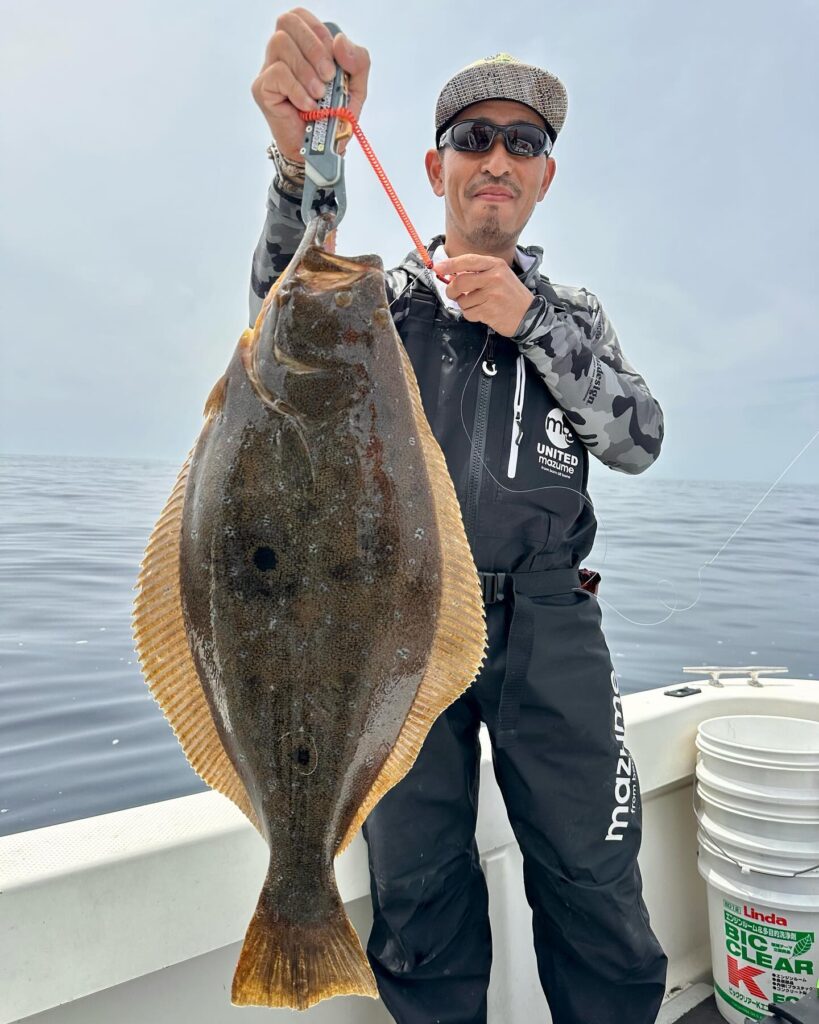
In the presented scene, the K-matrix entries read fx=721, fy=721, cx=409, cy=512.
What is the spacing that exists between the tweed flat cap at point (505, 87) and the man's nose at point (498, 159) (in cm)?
13

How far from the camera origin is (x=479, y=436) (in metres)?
2.10

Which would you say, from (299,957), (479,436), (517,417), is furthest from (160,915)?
(517,417)

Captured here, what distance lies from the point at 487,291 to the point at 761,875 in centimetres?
268

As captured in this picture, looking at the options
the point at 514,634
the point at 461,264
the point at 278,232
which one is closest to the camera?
the point at 461,264

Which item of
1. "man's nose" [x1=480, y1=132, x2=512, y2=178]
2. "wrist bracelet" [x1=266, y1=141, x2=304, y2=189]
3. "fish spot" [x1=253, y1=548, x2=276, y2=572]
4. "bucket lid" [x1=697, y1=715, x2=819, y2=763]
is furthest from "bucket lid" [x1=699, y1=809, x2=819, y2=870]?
"wrist bracelet" [x1=266, y1=141, x2=304, y2=189]

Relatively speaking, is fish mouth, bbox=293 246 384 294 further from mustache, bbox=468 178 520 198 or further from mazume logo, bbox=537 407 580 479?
mustache, bbox=468 178 520 198

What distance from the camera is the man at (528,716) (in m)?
2.02

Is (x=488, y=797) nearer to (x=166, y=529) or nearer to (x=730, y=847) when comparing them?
(x=730, y=847)

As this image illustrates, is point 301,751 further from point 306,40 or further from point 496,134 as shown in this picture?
point 496,134

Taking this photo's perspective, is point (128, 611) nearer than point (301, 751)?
No

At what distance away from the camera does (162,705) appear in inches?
55.2

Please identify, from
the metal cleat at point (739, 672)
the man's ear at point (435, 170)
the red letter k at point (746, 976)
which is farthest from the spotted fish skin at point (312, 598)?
the metal cleat at point (739, 672)

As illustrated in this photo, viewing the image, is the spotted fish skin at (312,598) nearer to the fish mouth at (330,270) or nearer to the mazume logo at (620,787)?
the fish mouth at (330,270)

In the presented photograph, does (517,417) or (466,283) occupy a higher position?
(466,283)
